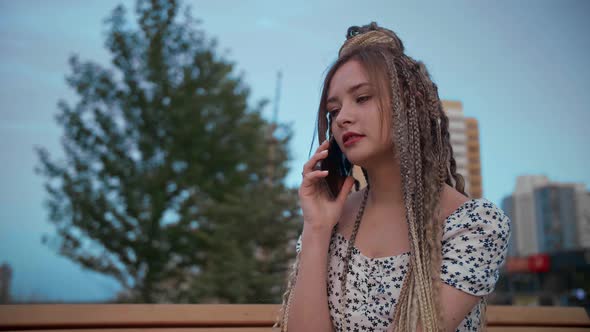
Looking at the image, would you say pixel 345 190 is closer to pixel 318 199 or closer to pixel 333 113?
pixel 318 199

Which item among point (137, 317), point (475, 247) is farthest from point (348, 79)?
point (137, 317)

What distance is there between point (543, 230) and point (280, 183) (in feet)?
194

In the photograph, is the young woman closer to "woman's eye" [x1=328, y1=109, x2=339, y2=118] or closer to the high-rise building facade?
"woman's eye" [x1=328, y1=109, x2=339, y2=118]

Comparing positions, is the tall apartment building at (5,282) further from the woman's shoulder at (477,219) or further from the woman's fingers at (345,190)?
the woman's shoulder at (477,219)

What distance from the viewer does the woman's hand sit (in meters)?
1.48

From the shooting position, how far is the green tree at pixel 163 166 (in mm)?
13273

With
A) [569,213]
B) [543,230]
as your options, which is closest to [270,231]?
[569,213]

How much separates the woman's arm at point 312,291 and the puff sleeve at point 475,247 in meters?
0.35

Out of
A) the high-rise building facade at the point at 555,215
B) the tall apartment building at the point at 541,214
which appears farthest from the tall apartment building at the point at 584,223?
the tall apartment building at the point at 541,214

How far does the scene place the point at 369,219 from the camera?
62.1 inches

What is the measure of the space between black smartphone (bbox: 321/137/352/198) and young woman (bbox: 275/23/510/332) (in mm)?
61

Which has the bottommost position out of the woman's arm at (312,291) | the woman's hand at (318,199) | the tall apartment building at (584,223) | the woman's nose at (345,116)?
the tall apartment building at (584,223)

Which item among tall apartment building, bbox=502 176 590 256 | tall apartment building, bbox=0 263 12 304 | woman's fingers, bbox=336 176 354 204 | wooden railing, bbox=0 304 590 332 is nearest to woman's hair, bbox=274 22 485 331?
woman's fingers, bbox=336 176 354 204

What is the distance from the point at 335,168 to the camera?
169cm
